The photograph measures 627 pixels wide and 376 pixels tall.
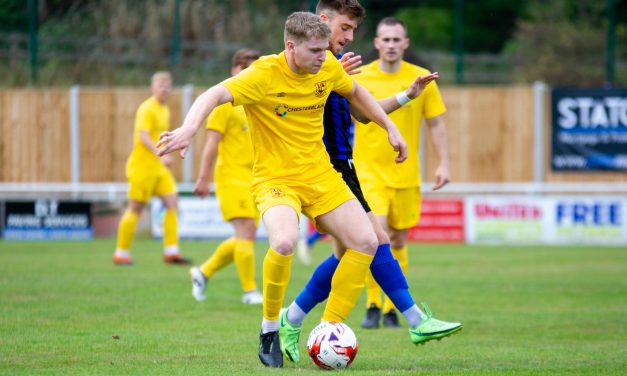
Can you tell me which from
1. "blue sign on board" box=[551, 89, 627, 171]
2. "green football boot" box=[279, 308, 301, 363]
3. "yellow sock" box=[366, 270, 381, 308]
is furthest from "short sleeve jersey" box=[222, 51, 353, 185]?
"blue sign on board" box=[551, 89, 627, 171]

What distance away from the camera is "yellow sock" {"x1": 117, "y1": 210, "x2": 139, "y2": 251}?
1409 centimetres

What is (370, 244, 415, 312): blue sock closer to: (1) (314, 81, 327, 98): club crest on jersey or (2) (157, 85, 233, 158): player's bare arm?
(1) (314, 81, 327, 98): club crest on jersey

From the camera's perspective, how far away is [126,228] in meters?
14.1

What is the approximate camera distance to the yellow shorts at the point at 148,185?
14227 millimetres

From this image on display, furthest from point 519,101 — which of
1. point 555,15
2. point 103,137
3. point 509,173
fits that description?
point 555,15

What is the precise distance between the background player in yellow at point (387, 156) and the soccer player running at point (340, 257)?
1.43m

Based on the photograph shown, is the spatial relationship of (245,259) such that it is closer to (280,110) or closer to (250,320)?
(250,320)

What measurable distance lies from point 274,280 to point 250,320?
260 centimetres

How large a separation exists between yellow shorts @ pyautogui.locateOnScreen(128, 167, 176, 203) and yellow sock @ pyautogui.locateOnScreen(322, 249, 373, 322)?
304 inches

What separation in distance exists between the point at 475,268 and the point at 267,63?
863cm

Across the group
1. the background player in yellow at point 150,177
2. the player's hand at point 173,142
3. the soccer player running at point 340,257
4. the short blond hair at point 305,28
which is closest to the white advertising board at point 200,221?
the background player in yellow at point 150,177

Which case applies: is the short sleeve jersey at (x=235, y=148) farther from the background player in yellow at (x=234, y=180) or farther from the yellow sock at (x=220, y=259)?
the yellow sock at (x=220, y=259)

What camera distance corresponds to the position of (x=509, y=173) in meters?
22.9

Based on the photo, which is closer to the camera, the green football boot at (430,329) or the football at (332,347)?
the football at (332,347)
